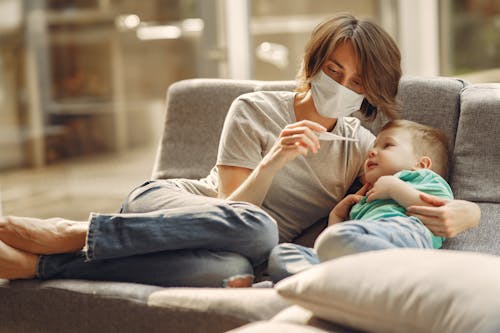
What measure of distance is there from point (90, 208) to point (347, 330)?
10.8ft

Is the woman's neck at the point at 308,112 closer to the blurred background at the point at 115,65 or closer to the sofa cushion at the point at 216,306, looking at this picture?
the sofa cushion at the point at 216,306

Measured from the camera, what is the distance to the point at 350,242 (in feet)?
6.02

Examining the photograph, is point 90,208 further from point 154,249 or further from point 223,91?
point 154,249

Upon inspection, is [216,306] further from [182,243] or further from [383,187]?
[383,187]

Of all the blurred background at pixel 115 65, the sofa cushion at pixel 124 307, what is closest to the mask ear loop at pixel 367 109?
the sofa cushion at pixel 124 307

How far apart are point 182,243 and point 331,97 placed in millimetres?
582

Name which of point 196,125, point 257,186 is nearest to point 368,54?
point 257,186

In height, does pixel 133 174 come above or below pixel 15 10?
below

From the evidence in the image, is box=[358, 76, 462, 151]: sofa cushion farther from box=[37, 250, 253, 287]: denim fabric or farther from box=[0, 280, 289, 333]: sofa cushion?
box=[0, 280, 289, 333]: sofa cushion

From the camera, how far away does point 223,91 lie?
2.67 metres

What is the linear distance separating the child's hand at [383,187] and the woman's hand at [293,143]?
0.57 ft

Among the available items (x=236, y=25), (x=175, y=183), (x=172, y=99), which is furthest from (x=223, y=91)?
(x=236, y=25)

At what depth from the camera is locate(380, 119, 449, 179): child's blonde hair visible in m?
2.29

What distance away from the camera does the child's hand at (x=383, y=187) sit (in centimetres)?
215
